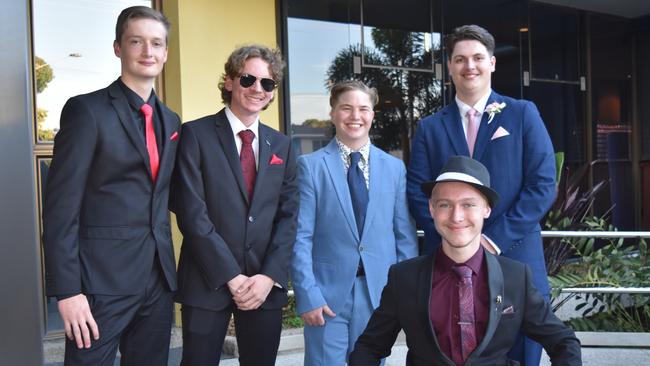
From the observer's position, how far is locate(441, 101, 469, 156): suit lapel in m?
3.21

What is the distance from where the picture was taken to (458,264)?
2.48 metres

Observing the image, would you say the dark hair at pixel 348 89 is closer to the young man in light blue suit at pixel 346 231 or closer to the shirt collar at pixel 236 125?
the young man in light blue suit at pixel 346 231

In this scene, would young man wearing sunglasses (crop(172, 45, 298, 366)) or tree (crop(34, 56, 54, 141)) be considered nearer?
young man wearing sunglasses (crop(172, 45, 298, 366))

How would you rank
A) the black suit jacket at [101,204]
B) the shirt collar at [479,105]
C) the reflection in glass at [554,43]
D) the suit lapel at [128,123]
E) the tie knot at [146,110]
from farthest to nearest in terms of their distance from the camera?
the reflection in glass at [554,43] → the shirt collar at [479,105] → the tie knot at [146,110] → the suit lapel at [128,123] → the black suit jacket at [101,204]

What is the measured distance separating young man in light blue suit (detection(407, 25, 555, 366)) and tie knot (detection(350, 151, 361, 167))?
0.39m

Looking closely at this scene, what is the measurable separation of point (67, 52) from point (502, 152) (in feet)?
13.7

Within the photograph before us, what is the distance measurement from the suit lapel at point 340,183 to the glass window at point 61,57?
3239 millimetres

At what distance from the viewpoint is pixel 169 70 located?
235 inches

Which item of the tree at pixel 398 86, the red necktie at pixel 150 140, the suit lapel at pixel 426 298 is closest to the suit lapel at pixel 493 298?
the suit lapel at pixel 426 298

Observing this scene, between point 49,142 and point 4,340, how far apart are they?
4.07m

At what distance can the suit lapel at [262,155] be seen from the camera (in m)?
3.02

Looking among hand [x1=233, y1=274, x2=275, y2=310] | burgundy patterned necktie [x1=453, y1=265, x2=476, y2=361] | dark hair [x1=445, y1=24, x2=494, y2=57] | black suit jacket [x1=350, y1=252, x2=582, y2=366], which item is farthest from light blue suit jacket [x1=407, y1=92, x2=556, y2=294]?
hand [x1=233, y1=274, x2=275, y2=310]

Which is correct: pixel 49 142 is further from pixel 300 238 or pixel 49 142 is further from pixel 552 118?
pixel 552 118

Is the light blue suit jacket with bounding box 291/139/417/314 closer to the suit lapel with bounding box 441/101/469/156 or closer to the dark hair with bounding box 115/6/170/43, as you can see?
the suit lapel with bounding box 441/101/469/156
